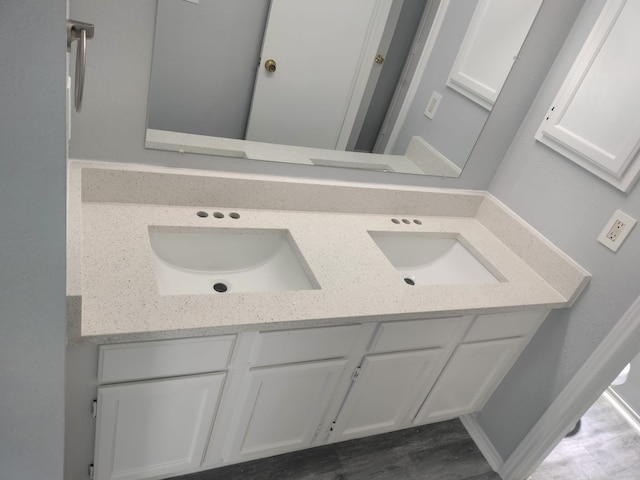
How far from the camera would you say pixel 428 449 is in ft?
6.49

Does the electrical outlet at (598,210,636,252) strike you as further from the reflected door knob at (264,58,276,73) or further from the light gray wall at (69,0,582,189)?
the reflected door knob at (264,58,276,73)

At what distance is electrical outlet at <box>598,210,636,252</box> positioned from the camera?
1494 mm

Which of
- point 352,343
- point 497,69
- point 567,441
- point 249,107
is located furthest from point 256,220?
point 567,441

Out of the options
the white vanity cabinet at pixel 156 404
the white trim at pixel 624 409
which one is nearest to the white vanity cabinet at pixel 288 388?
the white vanity cabinet at pixel 156 404

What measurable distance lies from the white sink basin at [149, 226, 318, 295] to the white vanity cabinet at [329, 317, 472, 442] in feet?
1.08

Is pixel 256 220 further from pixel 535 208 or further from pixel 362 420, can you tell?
pixel 535 208

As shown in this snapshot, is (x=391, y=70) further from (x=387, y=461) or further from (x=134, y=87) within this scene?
(x=387, y=461)

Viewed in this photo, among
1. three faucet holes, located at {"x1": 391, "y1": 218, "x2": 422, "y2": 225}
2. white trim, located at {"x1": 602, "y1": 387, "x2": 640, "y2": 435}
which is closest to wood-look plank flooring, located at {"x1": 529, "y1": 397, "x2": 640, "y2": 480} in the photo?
white trim, located at {"x1": 602, "y1": 387, "x2": 640, "y2": 435}

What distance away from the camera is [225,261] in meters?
1.53

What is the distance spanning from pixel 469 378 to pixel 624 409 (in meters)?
1.39

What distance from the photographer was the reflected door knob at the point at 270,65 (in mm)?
1386

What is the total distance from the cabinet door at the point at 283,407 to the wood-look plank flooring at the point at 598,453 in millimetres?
1126

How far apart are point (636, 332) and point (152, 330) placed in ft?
4.69

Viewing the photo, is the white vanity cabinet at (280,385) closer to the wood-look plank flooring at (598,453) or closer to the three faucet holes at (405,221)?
the three faucet holes at (405,221)
